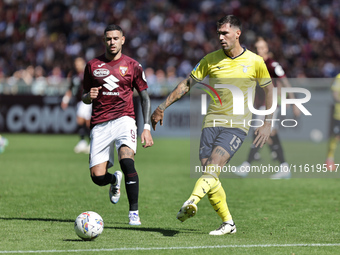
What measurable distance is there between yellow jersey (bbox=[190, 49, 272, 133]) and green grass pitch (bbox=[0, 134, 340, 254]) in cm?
130

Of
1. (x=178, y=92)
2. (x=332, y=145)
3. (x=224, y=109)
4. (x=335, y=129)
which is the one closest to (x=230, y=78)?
(x=224, y=109)

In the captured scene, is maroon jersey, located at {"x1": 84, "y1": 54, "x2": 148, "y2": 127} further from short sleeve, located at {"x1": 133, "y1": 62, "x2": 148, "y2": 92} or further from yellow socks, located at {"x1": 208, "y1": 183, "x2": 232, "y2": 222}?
yellow socks, located at {"x1": 208, "y1": 183, "x2": 232, "y2": 222}

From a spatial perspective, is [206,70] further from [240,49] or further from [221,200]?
[221,200]

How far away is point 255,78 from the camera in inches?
298

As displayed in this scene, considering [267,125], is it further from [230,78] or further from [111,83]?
[111,83]

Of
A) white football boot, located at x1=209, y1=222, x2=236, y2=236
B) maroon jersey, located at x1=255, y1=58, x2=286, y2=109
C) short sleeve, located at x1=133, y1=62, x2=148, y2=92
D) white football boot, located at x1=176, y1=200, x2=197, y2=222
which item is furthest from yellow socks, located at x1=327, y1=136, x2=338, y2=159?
white football boot, located at x1=176, y1=200, x2=197, y2=222

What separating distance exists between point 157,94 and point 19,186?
12509 millimetres

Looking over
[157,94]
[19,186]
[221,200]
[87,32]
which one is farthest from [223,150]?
[87,32]

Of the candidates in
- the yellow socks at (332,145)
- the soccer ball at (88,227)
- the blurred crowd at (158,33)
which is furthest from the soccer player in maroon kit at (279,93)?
the blurred crowd at (158,33)

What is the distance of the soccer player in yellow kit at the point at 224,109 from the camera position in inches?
288

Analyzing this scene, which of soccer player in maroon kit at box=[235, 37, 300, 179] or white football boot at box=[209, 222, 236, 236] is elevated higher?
soccer player in maroon kit at box=[235, 37, 300, 179]

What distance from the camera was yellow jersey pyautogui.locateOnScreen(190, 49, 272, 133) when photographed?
7438 mm

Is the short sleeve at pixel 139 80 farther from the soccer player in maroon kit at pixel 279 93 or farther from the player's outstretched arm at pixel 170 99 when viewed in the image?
the soccer player in maroon kit at pixel 279 93

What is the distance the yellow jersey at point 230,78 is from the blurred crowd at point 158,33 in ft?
55.5
